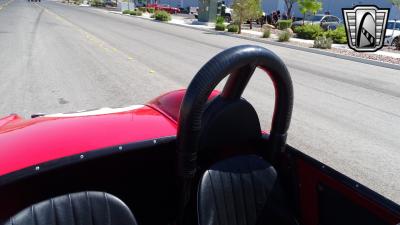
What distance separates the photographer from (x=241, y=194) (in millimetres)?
2135

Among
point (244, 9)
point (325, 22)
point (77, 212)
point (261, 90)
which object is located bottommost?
point (261, 90)

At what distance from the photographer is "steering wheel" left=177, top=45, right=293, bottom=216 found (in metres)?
1.66

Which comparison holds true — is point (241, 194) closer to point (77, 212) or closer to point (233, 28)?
point (77, 212)

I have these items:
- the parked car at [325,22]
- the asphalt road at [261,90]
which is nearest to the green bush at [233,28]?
the parked car at [325,22]

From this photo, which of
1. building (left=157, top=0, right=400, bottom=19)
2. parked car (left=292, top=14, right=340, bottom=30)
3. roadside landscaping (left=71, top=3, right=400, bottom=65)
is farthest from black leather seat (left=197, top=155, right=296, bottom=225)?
building (left=157, top=0, right=400, bottom=19)

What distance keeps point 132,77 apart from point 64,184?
7752 mm

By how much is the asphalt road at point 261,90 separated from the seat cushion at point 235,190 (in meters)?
2.53

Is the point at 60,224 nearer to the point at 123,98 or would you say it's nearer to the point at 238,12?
the point at 123,98

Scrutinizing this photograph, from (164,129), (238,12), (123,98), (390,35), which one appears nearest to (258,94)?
(123,98)

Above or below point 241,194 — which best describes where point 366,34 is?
above

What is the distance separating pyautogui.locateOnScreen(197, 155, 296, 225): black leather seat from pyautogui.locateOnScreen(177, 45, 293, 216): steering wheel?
138 millimetres

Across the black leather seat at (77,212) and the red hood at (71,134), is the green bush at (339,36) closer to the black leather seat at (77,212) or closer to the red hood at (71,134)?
the red hood at (71,134)

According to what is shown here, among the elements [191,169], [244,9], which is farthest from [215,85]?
[244,9]

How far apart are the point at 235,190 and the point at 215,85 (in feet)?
2.36
